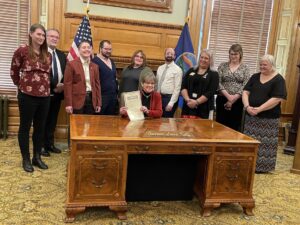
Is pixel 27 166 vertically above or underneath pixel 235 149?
underneath

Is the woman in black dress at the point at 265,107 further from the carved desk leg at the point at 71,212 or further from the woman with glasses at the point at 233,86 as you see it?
the carved desk leg at the point at 71,212

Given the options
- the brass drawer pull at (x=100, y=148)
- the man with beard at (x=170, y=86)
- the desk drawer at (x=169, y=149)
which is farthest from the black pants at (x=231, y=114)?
the brass drawer pull at (x=100, y=148)

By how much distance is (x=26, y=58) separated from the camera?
3.15 meters

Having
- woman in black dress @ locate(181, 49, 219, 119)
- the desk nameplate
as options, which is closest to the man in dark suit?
woman in black dress @ locate(181, 49, 219, 119)

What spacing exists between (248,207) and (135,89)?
1916mm

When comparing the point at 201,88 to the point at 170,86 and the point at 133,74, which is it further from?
the point at 133,74

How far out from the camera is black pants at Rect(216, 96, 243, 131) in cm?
427

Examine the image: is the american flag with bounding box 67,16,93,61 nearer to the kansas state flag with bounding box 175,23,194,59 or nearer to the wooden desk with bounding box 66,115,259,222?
the kansas state flag with bounding box 175,23,194,59

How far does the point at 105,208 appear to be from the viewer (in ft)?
8.84

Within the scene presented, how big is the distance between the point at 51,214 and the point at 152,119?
1272 millimetres

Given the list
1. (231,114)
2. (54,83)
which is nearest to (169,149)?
(54,83)

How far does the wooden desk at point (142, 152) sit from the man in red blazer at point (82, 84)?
52cm

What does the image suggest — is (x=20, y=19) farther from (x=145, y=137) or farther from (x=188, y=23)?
(x=145, y=137)

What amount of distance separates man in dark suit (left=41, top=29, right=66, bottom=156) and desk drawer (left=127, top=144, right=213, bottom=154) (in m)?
1.76
